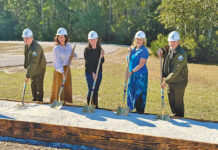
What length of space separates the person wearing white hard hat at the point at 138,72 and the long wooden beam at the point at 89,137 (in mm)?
1587

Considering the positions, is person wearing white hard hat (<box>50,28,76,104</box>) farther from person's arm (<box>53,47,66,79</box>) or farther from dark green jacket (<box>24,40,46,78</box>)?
dark green jacket (<box>24,40,46,78</box>)

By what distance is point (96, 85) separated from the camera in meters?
5.78

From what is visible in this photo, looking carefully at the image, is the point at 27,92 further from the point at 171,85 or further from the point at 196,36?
the point at 196,36

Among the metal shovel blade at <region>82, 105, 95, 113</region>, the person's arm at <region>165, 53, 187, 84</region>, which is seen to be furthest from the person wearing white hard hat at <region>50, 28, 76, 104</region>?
the person's arm at <region>165, 53, 187, 84</region>

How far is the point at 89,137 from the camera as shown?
13.6 ft

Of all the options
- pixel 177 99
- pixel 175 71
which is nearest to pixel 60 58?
pixel 175 71

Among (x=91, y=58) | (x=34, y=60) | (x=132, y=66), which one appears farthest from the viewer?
(x=34, y=60)

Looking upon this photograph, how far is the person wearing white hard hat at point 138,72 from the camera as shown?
5184 mm

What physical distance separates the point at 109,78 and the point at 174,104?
5768 mm

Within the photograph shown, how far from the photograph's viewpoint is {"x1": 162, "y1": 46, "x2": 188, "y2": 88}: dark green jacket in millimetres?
4828

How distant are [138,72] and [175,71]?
0.81m

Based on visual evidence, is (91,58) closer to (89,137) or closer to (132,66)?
(132,66)

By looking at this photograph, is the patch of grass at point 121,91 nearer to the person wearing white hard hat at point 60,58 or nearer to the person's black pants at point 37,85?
the person's black pants at point 37,85

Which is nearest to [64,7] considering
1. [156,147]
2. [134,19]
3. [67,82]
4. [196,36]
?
[134,19]
